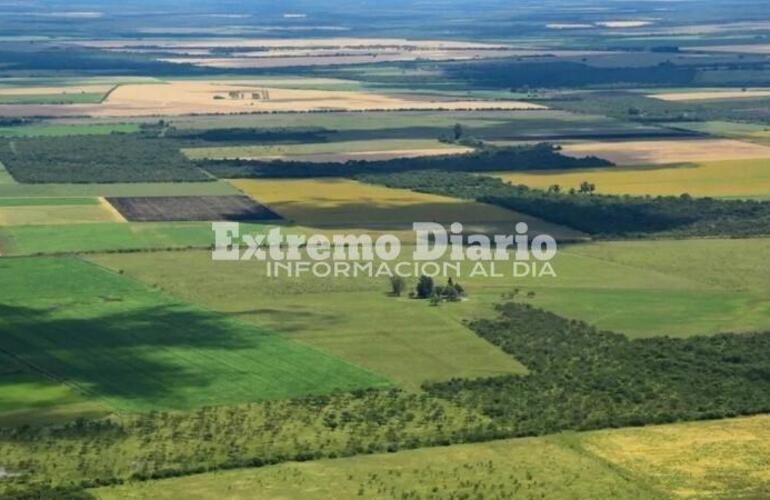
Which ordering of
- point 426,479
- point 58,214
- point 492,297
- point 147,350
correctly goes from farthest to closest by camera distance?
point 58,214, point 492,297, point 147,350, point 426,479

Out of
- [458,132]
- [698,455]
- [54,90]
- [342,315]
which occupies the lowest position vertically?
[698,455]

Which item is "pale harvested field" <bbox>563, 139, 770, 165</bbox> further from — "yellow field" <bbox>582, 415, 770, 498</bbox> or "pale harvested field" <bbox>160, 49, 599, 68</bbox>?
"pale harvested field" <bbox>160, 49, 599, 68</bbox>

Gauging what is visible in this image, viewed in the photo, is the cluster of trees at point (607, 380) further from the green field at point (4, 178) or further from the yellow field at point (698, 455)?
the green field at point (4, 178)

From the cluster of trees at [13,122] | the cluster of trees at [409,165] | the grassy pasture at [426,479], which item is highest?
the cluster of trees at [13,122]

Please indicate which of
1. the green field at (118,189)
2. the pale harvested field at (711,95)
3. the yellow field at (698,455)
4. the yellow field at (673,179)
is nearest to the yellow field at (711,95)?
the pale harvested field at (711,95)

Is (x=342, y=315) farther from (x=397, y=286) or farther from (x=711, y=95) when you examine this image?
(x=711, y=95)

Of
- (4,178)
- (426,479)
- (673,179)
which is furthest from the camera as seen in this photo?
(4,178)

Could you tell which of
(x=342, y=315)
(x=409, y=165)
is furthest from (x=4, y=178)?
(x=342, y=315)
